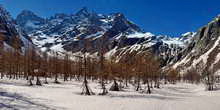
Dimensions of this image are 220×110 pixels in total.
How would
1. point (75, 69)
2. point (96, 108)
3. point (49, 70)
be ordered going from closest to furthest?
point (96, 108) < point (49, 70) < point (75, 69)

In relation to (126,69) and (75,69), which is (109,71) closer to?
(126,69)

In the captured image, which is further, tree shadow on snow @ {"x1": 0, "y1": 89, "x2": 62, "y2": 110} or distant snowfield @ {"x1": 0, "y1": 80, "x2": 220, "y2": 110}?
distant snowfield @ {"x1": 0, "y1": 80, "x2": 220, "y2": 110}

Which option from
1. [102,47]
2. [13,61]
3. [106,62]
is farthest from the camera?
[13,61]

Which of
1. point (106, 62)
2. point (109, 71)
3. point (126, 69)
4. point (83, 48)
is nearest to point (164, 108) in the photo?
point (83, 48)

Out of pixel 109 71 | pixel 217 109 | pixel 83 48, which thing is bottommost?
pixel 217 109

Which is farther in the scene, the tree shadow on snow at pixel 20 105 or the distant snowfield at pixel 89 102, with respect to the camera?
the distant snowfield at pixel 89 102

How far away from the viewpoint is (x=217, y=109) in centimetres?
2817

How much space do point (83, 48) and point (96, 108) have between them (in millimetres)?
23257

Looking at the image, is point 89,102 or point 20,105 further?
point 89,102

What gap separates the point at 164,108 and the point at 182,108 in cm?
196

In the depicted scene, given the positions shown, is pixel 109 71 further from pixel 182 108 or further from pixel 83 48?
pixel 182 108

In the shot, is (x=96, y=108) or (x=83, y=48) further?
(x=83, y=48)

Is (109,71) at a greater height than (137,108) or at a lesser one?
greater

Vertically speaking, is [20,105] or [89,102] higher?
[20,105]
